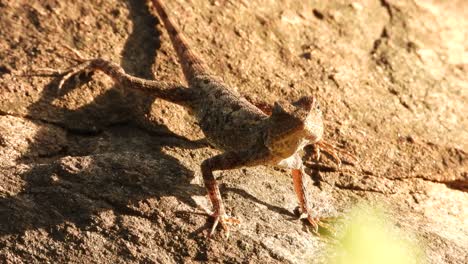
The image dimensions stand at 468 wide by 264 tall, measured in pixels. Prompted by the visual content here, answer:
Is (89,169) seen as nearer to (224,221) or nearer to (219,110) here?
(224,221)

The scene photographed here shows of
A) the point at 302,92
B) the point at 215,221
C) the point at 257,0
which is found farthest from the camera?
the point at 257,0

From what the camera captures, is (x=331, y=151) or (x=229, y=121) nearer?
(x=229, y=121)

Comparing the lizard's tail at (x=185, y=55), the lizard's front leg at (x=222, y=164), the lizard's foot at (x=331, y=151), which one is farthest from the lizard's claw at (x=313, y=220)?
the lizard's tail at (x=185, y=55)

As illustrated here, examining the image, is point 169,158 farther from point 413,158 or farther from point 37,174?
point 413,158

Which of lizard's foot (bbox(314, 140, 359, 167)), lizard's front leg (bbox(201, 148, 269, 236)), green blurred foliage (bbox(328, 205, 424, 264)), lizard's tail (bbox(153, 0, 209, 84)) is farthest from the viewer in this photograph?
lizard's tail (bbox(153, 0, 209, 84))

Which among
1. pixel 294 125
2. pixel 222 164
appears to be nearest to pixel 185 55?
pixel 222 164

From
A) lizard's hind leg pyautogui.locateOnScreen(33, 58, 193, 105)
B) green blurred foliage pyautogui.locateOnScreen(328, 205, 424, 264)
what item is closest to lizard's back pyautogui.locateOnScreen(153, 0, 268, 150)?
lizard's hind leg pyautogui.locateOnScreen(33, 58, 193, 105)

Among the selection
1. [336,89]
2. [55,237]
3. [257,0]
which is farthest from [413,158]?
[55,237]

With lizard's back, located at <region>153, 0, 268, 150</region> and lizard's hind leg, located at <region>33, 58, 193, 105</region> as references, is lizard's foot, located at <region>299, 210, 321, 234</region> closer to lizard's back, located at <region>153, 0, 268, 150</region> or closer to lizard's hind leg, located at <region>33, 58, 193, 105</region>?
lizard's back, located at <region>153, 0, 268, 150</region>
